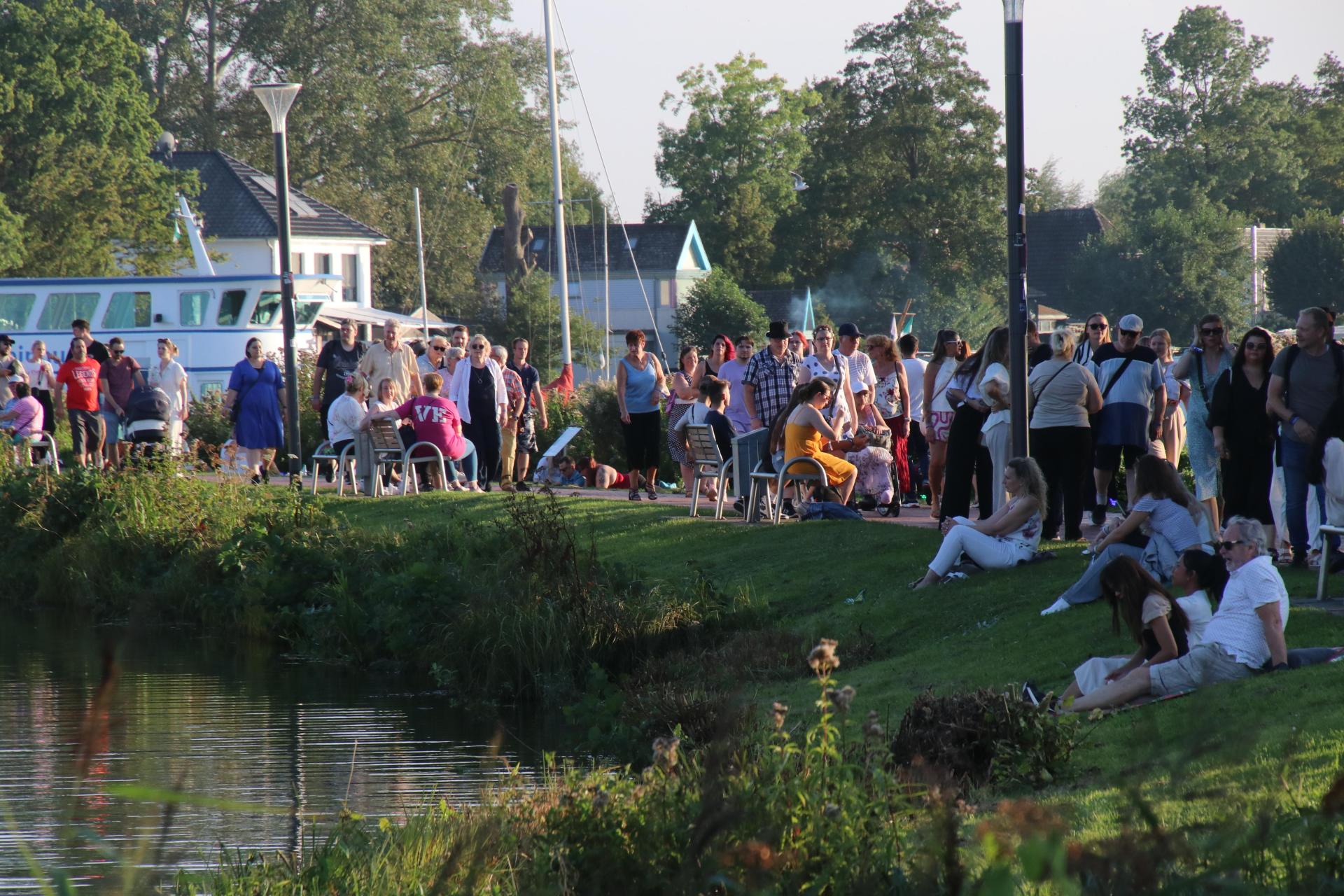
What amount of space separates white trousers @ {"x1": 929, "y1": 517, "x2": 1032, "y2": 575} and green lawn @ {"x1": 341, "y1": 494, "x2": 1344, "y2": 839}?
0.47ft

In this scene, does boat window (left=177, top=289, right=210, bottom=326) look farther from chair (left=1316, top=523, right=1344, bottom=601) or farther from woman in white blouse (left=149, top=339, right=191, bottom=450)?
chair (left=1316, top=523, right=1344, bottom=601)

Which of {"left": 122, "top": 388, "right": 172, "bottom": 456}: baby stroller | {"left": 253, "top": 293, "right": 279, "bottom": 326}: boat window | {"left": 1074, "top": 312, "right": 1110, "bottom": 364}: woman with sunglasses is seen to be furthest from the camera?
{"left": 253, "top": 293, "right": 279, "bottom": 326}: boat window

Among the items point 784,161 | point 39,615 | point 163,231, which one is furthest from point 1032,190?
point 39,615

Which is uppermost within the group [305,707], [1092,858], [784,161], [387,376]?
[784,161]

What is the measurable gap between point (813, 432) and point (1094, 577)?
439 cm

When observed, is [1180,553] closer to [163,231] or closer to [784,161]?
[163,231]

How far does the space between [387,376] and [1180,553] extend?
1086 cm

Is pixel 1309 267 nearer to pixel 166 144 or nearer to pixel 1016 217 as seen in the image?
pixel 166 144

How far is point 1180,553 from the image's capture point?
32.8 ft

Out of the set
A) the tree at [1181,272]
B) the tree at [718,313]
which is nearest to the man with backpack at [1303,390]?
the tree at [718,313]

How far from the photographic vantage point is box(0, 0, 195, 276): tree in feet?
145

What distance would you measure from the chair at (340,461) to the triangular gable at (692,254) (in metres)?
57.2

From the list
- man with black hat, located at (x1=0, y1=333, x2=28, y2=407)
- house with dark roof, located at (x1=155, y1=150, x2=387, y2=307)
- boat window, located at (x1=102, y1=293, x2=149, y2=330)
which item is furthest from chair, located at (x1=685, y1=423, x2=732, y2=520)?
house with dark roof, located at (x1=155, y1=150, x2=387, y2=307)

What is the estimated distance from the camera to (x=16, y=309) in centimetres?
3669
